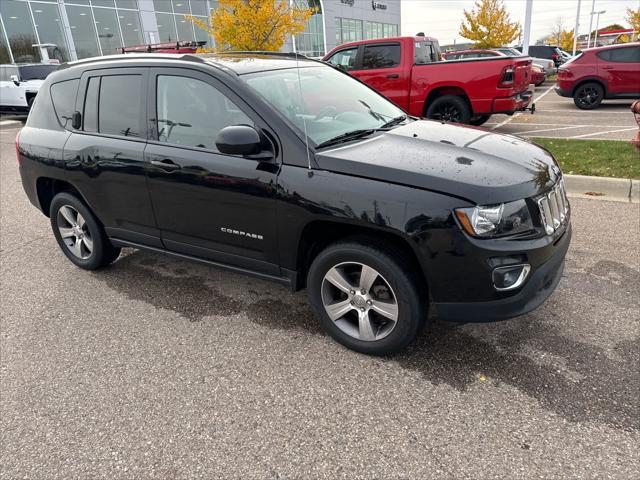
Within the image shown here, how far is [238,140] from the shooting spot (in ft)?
9.57

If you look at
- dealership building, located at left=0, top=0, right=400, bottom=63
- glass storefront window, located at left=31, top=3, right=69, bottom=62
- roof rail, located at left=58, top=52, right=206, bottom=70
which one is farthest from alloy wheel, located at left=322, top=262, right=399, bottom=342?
glass storefront window, located at left=31, top=3, right=69, bottom=62

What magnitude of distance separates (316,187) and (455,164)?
2.68 ft

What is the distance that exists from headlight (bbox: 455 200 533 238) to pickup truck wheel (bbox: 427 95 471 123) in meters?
7.09

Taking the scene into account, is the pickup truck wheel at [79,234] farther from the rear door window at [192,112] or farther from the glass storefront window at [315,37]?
the glass storefront window at [315,37]

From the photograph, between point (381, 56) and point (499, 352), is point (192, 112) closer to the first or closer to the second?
point (499, 352)

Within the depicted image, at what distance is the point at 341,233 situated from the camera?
10.1 feet

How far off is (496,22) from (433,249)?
3117 cm

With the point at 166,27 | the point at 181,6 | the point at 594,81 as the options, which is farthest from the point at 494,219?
the point at 181,6

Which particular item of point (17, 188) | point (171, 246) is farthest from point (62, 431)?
point (17, 188)

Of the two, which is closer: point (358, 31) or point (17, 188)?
point (17, 188)

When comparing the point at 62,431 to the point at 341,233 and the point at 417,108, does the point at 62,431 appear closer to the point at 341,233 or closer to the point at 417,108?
the point at 341,233

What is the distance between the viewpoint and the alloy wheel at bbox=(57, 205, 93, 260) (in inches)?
175

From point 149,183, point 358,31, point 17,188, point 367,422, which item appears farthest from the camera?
point 358,31

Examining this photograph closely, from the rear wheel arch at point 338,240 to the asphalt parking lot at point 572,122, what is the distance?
7.88 meters
